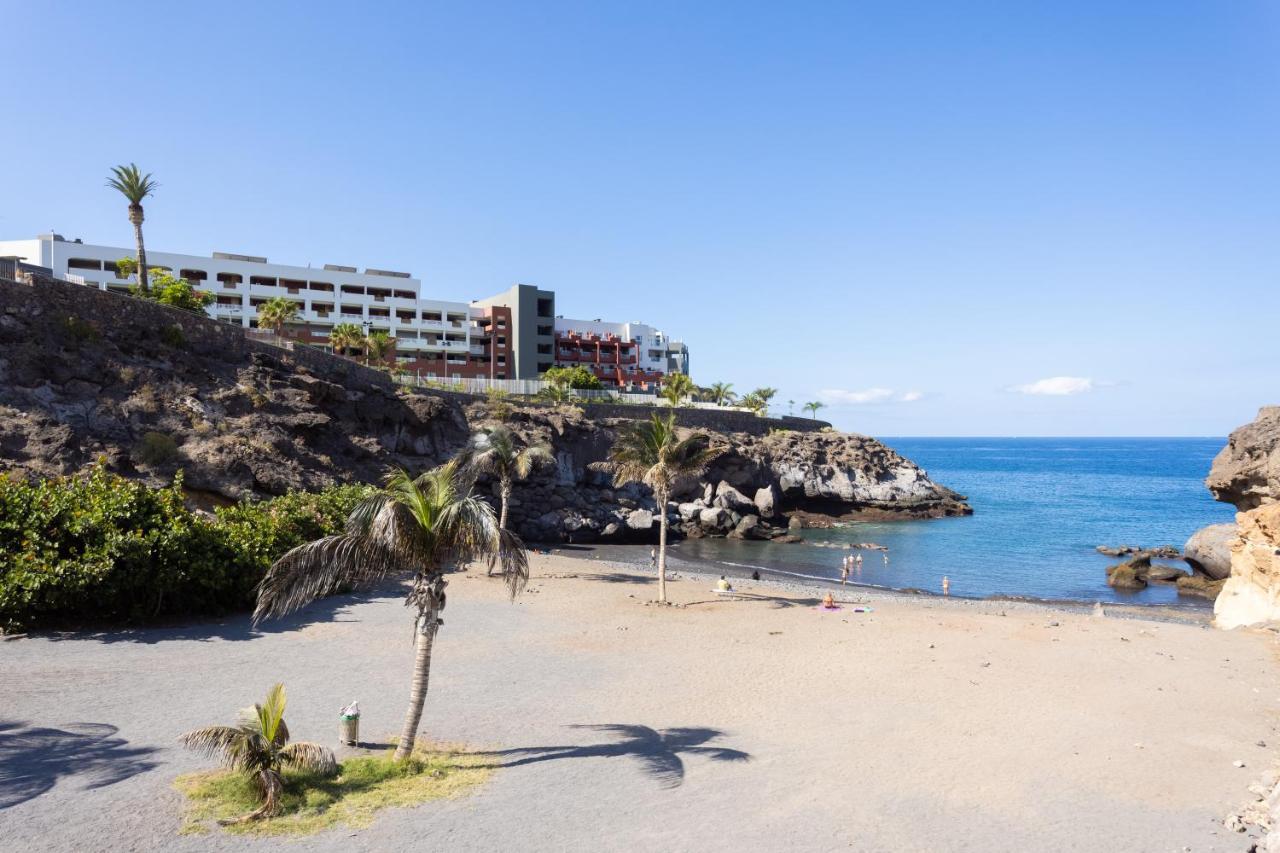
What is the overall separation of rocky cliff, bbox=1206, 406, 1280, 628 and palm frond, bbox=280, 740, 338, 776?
99.9 ft

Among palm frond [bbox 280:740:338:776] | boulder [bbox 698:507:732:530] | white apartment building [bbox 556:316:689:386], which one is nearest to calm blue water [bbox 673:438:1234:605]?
boulder [bbox 698:507:732:530]

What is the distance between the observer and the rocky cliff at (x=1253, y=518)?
87.6 feet

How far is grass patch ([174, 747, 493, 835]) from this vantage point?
9977mm

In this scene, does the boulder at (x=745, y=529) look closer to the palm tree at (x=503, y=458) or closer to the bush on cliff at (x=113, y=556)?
the palm tree at (x=503, y=458)

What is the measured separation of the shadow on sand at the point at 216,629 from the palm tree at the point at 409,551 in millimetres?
9804

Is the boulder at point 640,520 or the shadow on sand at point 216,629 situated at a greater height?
the shadow on sand at point 216,629

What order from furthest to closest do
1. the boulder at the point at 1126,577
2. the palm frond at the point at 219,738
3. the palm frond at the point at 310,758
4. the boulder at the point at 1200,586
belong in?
the boulder at the point at 1126,577
the boulder at the point at 1200,586
the palm frond at the point at 310,758
the palm frond at the point at 219,738

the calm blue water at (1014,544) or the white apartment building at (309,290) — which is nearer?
the calm blue water at (1014,544)

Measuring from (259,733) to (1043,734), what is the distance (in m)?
14.0

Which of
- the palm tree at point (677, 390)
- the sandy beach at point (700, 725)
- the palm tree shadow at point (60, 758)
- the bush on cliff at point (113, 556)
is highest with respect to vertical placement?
the palm tree at point (677, 390)

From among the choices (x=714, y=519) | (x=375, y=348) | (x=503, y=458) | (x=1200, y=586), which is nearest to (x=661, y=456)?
(x=503, y=458)

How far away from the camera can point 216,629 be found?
20.1 metres

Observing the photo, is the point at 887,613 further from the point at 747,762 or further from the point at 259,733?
the point at 259,733

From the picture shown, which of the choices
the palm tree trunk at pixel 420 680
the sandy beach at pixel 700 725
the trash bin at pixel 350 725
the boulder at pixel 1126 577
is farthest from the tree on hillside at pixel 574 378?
the palm tree trunk at pixel 420 680
